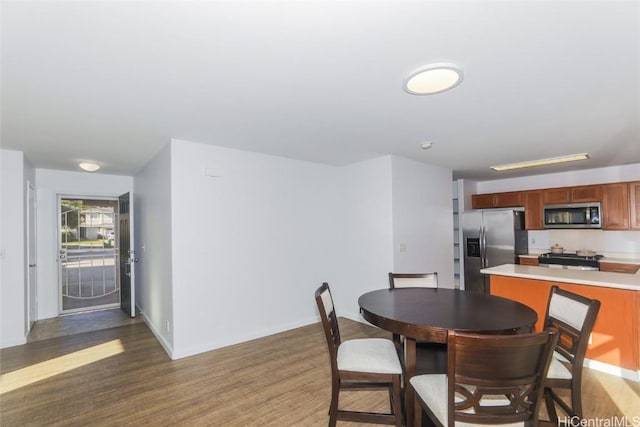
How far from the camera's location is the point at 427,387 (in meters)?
1.57

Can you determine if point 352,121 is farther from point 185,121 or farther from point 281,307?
point 281,307

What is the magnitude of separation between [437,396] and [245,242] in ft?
9.16

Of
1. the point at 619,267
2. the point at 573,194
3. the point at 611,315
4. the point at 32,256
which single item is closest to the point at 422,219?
the point at 611,315

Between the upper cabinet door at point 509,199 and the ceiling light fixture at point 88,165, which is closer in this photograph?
the ceiling light fixture at point 88,165

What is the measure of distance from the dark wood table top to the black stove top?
3.50 metres

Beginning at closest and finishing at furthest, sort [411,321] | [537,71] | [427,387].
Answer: [427,387], [411,321], [537,71]

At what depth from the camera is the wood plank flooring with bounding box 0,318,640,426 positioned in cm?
220

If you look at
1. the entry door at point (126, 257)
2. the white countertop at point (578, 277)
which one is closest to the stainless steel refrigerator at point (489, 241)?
the white countertop at point (578, 277)

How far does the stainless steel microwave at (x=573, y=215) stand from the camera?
Answer: 4.68 metres

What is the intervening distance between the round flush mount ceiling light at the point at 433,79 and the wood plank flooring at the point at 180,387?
2.38 m

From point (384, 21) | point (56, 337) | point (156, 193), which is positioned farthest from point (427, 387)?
point (56, 337)

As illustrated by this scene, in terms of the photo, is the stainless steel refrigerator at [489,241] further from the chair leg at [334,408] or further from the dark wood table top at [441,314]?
the chair leg at [334,408]

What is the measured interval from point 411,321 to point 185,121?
249cm

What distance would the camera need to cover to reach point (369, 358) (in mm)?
1927
